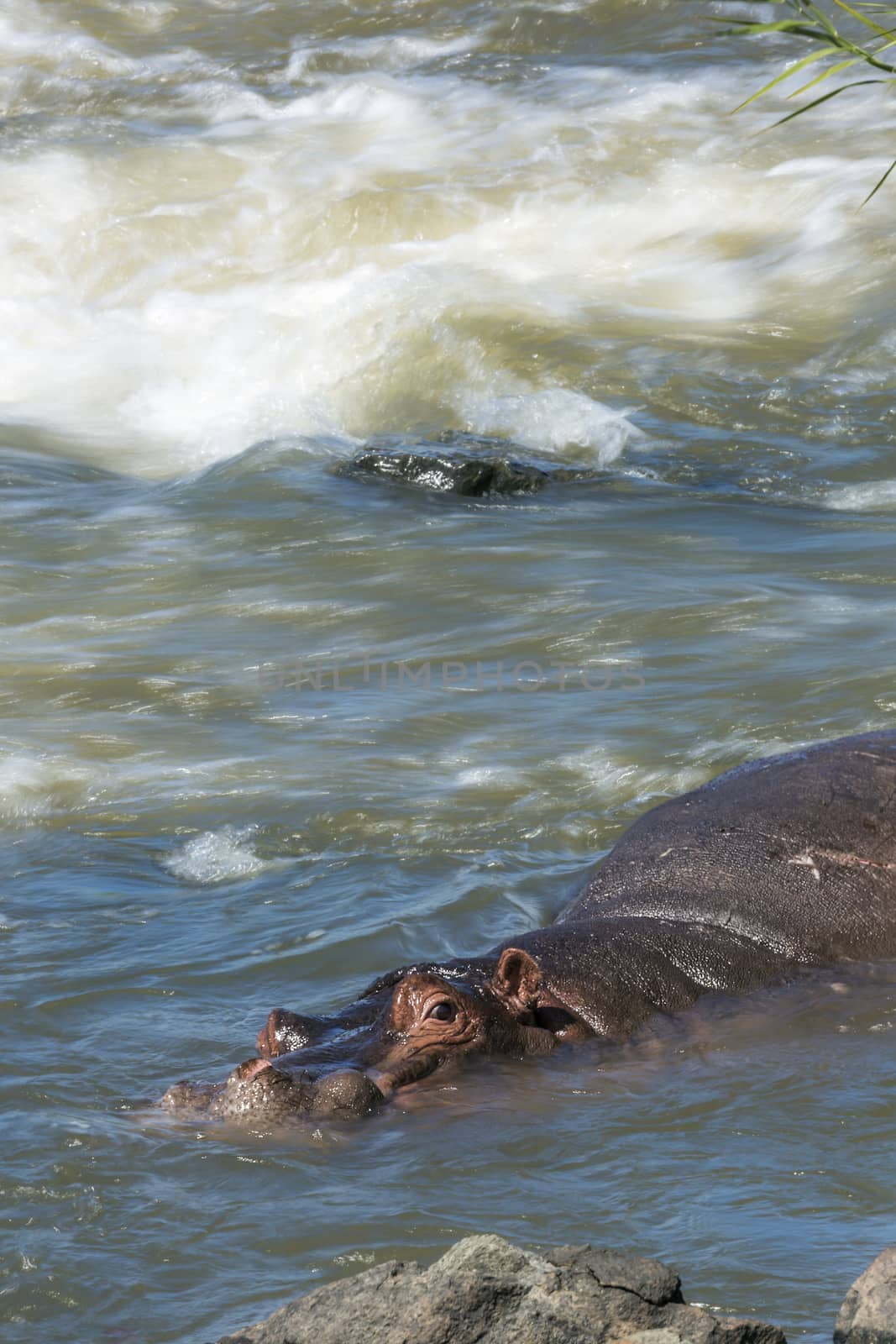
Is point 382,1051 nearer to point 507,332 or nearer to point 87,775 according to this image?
point 87,775

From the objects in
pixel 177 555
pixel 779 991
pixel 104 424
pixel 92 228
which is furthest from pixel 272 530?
pixel 92 228

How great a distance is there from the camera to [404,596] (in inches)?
383

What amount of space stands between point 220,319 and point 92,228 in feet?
9.73

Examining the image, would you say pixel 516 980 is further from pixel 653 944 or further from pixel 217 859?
pixel 217 859

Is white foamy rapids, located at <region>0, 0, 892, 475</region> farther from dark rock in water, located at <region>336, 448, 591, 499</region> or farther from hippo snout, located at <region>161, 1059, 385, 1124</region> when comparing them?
hippo snout, located at <region>161, 1059, 385, 1124</region>

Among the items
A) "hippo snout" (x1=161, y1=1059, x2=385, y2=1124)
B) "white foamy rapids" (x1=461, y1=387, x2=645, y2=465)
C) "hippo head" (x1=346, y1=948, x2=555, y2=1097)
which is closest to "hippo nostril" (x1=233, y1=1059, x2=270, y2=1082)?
"hippo snout" (x1=161, y1=1059, x2=385, y2=1124)

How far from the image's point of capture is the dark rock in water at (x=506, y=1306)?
247cm

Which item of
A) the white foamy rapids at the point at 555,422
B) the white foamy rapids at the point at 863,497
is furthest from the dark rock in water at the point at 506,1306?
the white foamy rapids at the point at 555,422

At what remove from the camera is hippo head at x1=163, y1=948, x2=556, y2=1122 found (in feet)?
12.1

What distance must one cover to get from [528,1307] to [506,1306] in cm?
3

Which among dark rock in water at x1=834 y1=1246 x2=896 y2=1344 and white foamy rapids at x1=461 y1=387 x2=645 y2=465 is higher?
dark rock in water at x1=834 y1=1246 x2=896 y2=1344

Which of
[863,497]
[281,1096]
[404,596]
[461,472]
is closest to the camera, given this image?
[281,1096]

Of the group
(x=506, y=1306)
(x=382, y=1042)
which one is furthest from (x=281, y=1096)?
(x=506, y=1306)

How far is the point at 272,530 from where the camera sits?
36.8 ft
